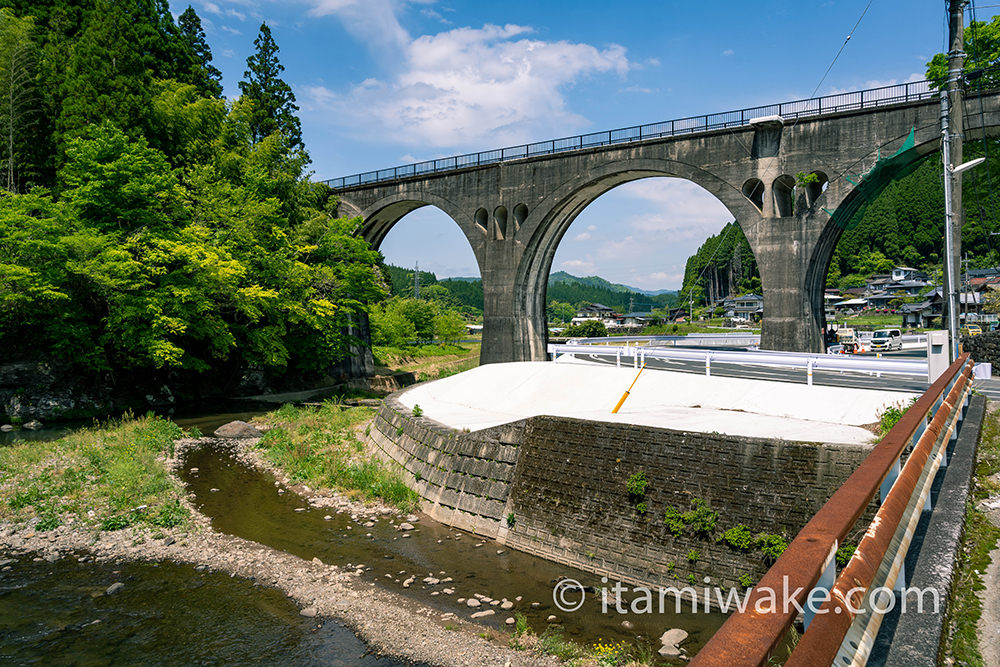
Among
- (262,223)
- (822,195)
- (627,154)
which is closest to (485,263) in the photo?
(627,154)

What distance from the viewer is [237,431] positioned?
763 inches

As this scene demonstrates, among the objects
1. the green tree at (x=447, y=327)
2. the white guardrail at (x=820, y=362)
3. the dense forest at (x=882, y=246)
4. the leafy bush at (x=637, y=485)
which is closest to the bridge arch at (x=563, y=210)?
the white guardrail at (x=820, y=362)

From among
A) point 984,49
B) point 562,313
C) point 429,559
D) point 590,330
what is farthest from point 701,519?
point 562,313

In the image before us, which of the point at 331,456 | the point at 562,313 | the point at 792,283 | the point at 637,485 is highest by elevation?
the point at 792,283

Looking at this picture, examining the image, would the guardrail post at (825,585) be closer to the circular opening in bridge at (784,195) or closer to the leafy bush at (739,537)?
the leafy bush at (739,537)

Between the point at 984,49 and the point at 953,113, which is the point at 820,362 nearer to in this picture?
the point at 953,113

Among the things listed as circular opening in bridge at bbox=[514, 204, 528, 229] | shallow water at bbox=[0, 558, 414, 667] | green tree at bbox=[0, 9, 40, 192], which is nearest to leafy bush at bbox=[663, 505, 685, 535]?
shallow water at bbox=[0, 558, 414, 667]

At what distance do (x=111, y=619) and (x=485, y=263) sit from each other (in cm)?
2259

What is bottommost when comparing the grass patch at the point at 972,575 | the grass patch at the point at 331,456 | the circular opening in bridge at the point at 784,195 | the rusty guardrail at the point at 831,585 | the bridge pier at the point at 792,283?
the grass patch at the point at 331,456

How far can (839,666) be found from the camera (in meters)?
1.74

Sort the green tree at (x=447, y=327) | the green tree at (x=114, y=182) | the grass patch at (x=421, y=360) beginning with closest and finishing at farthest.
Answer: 1. the green tree at (x=114, y=182)
2. the grass patch at (x=421, y=360)
3. the green tree at (x=447, y=327)

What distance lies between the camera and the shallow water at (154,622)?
6832 mm

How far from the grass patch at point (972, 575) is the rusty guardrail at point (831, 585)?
0.90 ft

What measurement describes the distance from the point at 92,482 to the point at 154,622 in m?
7.01
